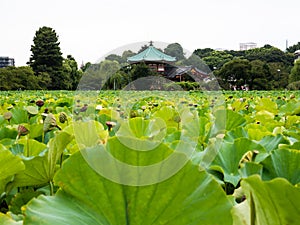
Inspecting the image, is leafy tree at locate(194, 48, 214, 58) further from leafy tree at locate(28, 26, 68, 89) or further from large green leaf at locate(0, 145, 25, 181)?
leafy tree at locate(28, 26, 68, 89)

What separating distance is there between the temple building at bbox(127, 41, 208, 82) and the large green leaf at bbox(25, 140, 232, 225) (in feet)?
1.74

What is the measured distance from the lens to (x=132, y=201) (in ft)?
1.10

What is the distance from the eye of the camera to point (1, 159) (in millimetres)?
490

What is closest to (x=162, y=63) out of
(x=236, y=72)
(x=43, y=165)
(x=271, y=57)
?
(x=43, y=165)

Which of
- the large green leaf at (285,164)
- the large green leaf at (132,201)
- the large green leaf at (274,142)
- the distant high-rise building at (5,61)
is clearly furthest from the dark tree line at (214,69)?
the distant high-rise building at (5,61)

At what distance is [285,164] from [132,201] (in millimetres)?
284

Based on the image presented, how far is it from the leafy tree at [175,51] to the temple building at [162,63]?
0.04ft

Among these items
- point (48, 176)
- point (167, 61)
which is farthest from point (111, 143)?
point (167, 61)

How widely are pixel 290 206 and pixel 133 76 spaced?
85cm

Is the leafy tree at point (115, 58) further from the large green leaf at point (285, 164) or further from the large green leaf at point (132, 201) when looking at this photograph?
the large green leaf at point (132, 201)

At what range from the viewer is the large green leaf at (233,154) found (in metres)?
0.66

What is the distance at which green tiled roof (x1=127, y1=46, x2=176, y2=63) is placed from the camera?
2.87 feet

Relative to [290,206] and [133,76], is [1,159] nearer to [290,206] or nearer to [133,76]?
[290,206]

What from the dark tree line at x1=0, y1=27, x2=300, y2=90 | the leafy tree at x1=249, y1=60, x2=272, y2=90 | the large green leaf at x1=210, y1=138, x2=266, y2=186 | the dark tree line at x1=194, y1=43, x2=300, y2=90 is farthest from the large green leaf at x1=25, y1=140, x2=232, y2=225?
the leafy tree at x1=249, y1=60, x2=272, y2=90
